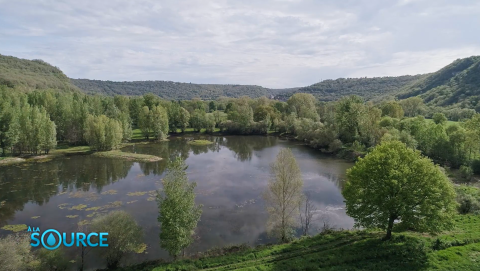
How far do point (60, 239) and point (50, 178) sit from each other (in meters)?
26.0

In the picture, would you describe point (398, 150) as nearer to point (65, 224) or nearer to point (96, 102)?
point (65, 224)

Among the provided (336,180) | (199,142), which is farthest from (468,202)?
(199,142)

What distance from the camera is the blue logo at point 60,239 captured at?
22.5 metres

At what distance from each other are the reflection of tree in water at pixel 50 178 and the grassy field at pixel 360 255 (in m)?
27.3

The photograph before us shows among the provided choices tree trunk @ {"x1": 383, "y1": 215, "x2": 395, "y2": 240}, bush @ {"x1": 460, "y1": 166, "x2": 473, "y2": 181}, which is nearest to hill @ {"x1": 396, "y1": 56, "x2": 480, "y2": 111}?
bush @ {"x1": 460, "y1": 166, "x2": 473, "y2": 181}

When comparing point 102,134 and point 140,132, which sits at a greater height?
point 102,134

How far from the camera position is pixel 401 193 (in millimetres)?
21062

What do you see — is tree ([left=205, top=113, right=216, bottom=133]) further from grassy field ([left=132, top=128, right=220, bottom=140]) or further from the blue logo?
the blue logo

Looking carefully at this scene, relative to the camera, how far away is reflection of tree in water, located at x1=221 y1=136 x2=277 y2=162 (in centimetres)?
7056

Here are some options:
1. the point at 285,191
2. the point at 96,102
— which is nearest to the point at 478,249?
the point at 285,191

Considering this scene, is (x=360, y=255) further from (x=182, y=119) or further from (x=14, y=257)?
(x=182, y=119)

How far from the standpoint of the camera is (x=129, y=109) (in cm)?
11200

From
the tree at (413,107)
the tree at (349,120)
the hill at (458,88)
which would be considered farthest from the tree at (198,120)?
the hill at (458,88)

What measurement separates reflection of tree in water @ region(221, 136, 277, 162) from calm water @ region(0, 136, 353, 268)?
1.86m
